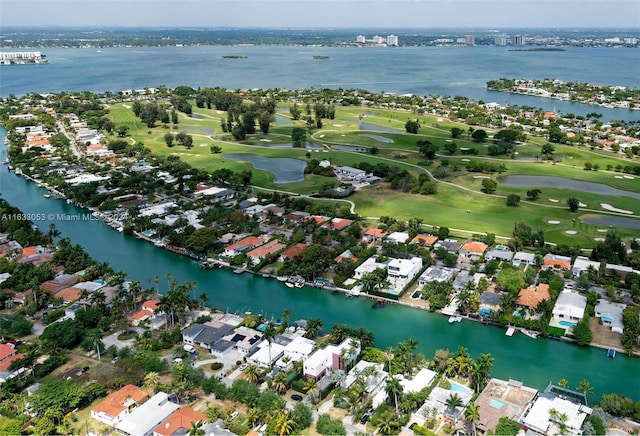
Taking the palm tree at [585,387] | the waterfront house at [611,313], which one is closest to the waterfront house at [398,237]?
the waterfront house at [611,313]

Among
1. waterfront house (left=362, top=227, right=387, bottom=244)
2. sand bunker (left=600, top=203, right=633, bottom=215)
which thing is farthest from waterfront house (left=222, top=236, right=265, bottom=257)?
sand bunker (left=600, top=203, right=633, bottom=215)

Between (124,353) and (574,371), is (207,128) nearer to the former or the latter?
(124,353)

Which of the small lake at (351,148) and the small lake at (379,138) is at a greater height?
the small lake at (379,138)

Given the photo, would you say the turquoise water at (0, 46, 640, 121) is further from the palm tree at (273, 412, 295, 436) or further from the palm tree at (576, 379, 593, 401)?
the palm tree at (273, 412, 295, 436)

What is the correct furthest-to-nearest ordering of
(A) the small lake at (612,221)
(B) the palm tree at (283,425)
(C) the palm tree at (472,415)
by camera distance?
1. (A) the small lake at (612,221)
2. (C) the palm tree at (472,415)
3. (B) the palm tree at (283,425)

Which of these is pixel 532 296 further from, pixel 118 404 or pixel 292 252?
pixel 118 404

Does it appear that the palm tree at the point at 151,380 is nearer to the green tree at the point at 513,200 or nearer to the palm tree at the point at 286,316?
the palm tree at the point at 286,316

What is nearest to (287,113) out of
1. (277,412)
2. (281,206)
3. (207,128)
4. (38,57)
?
(207,128)
